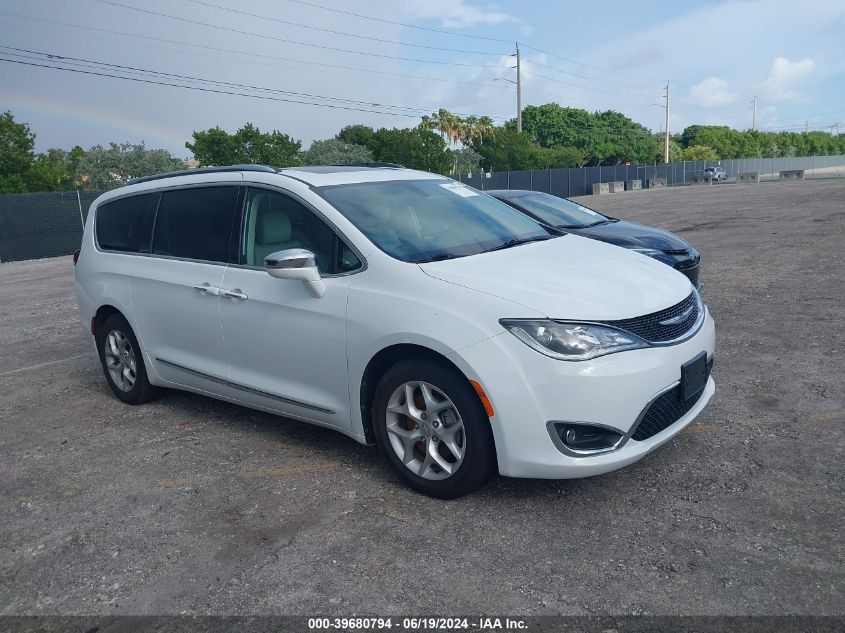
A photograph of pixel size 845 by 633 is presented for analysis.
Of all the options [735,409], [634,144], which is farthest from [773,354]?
[634,144]

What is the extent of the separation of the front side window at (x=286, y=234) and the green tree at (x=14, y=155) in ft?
132

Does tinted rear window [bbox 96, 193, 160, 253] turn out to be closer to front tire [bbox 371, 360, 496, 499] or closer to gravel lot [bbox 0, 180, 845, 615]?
gravel lot [bbox 0, 180, 845, 615]

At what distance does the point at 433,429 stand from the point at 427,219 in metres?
1.42

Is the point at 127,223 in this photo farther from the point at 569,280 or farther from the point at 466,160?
the point at 466,160

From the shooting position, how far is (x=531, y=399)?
3.40 m

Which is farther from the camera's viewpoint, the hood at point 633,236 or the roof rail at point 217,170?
the hood at point 633,236

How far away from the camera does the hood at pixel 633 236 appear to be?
8180 mm

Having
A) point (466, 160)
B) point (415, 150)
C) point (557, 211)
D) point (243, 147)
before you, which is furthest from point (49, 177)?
point (557, 211)

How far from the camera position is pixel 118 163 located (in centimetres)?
4750

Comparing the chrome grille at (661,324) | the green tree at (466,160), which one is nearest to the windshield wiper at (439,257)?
the chrome grille at (661,324)

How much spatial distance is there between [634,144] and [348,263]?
10239 centimetres

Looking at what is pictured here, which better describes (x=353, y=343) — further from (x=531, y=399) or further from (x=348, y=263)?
(x=531, y=399)

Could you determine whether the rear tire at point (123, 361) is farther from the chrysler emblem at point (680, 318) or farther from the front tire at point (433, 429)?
the chrysler emblem at point (680, 318)

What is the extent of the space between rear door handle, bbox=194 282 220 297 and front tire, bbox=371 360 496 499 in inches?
57.7
